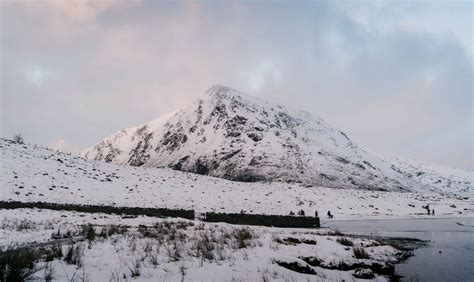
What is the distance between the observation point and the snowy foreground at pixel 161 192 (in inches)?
1430

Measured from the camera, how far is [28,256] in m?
8.55

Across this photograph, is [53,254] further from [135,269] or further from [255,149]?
[255,149]

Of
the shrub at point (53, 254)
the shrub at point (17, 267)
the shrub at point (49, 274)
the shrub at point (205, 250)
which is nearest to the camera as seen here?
the shrub at point (17, 267)

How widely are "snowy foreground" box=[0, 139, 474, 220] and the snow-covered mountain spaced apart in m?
42.2

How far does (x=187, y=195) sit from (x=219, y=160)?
68816 mm

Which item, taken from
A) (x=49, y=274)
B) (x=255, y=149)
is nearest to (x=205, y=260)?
(x=49, y=274)

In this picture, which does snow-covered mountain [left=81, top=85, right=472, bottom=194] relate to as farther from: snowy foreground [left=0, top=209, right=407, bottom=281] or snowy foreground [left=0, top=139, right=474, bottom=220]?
snowy foreground [left=0, top=209, right=407, bottom=281]

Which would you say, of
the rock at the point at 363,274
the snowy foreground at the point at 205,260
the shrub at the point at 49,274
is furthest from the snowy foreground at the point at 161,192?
the rock at the point at 363,274

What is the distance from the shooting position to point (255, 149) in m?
115

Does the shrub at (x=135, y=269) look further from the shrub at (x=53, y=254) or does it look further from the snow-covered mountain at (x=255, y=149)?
the snow-covered mountain at (x=255, y=149)

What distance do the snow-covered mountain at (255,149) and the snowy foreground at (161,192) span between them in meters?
42.2

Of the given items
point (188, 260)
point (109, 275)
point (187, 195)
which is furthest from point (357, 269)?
point (187, 195)

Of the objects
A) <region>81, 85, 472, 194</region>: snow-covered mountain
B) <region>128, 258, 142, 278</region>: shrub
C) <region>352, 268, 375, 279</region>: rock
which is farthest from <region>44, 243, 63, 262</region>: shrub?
<region>81, 85, 472, 194</region>: snow-covered mountain

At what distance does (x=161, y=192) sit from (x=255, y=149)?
7334 centimetres
